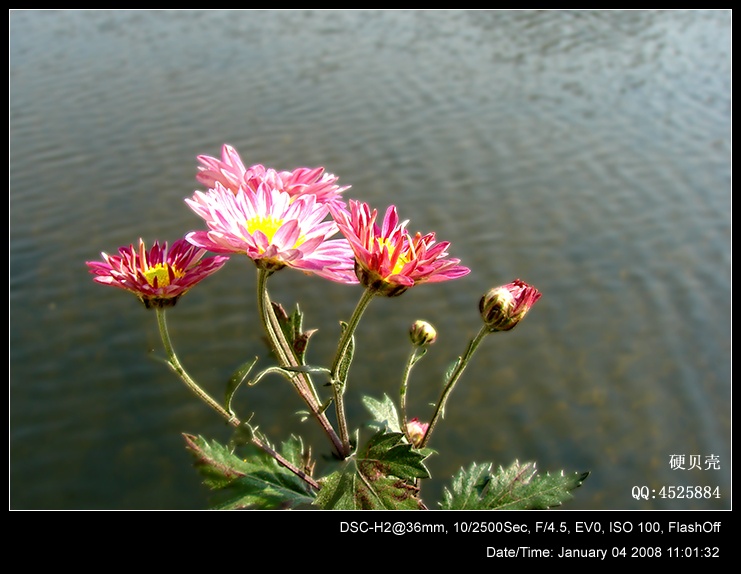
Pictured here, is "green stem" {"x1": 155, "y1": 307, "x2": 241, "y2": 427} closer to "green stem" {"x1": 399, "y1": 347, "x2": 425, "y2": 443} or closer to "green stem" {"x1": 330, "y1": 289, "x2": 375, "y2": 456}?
"green stem" {"x1": 330, "y1": 289, "x2": 375, "y2": 456}

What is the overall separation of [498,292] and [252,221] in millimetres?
547

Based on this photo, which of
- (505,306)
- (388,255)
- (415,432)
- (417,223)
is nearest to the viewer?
(388,255)

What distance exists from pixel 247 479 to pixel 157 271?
1.70ft

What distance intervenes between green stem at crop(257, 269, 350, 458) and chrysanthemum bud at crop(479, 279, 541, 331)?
398 millimetres

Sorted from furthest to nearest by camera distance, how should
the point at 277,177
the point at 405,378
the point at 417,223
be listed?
the point at 417,223, the point at 405,378, the point at 277,177

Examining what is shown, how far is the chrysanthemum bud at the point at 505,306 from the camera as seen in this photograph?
1546 mm

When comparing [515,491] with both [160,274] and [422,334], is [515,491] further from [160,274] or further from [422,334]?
[160,274]

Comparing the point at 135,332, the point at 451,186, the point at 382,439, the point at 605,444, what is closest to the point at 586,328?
the point at 605,444

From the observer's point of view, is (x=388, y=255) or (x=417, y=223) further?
(x=417, y=223)

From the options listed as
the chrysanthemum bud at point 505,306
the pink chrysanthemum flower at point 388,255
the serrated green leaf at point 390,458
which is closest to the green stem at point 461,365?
the chrysanthemum bud at point 505,306

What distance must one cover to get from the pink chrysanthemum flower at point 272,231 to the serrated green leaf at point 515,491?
67 cm

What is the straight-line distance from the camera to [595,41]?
7.20 m

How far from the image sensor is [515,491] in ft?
5.60

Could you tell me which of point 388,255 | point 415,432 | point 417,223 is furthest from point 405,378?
point 417,223
